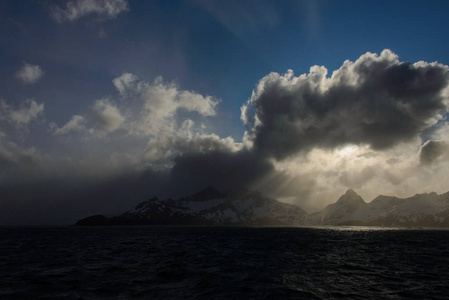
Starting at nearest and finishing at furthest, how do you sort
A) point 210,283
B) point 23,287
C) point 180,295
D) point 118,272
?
point 180,295
point 23,287
point 210,283
point 118,272

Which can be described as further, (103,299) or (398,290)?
(398,290)

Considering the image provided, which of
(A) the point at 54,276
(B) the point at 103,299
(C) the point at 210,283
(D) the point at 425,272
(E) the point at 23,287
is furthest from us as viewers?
(D) the point at 425,272

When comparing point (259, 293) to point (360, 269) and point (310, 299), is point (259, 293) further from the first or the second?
point (360, 269)

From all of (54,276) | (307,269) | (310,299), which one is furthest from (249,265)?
(54,276)

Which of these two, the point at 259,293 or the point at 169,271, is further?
the point at 169,271

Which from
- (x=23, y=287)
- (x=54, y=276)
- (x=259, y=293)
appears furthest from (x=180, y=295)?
(x=54, y=276)

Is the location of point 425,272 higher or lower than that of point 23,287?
lower

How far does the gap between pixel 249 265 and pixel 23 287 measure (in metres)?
23.5

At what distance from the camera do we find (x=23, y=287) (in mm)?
21516

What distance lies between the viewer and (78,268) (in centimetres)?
3048

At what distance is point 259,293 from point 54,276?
2082cm

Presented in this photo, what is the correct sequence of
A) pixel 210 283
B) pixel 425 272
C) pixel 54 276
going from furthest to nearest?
pixel 425 272 < pixel 54 276 < pixel 210 283

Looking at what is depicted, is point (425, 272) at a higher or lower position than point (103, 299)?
lower

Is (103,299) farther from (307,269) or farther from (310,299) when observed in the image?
(307,269)
